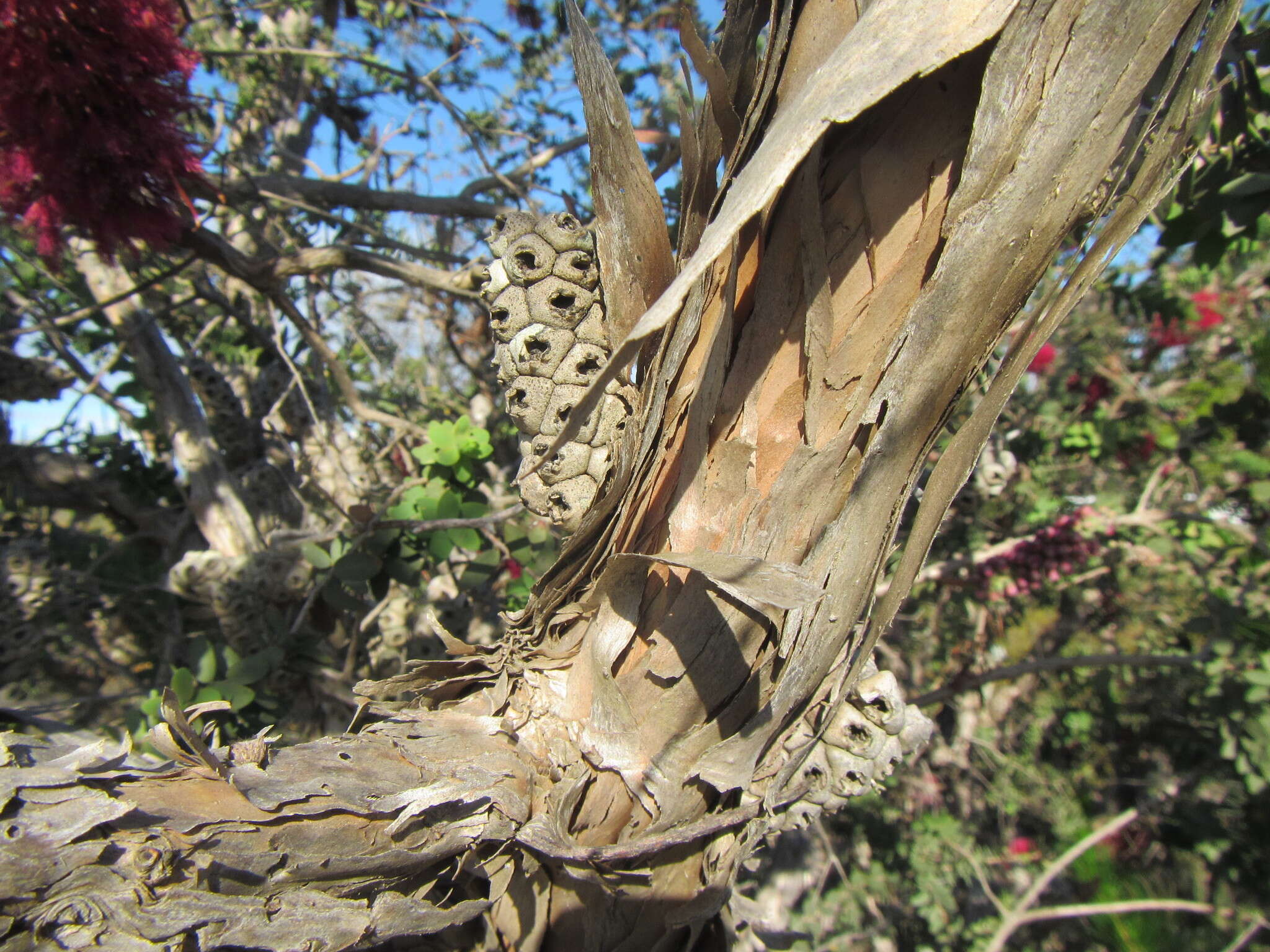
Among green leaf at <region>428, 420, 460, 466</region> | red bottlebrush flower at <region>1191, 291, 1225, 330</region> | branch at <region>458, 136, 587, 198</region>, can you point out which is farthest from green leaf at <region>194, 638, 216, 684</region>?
red bottlebrush flower at <region>1191, 291, 1225, 330</region>

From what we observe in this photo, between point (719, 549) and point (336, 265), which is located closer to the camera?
point (719, 549)

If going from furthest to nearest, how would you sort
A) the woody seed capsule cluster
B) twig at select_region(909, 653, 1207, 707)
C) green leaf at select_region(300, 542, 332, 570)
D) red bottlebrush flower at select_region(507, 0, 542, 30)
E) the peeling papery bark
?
red bottlebrush flower at select_region(507, 0, 542, 30) < twig at select_region(909, 653, 1207, 707) < green leaf at select_region(300, 542, 332, 570) < the woody seed capsule cluster < the peeling papery bark

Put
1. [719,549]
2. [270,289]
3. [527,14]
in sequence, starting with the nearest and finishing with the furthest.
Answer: [719,549] < [270,289] < [527,14]

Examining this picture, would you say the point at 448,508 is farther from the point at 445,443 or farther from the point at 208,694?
the point at 208,694

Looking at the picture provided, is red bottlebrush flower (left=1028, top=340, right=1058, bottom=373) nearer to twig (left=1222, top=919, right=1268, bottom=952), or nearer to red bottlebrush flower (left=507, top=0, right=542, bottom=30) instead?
twig (left=1222, top=919, right=1268, bottom=952)

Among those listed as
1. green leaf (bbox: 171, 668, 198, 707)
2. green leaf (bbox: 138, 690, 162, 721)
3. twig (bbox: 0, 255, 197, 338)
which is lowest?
green leaf (bbox: 138, 690, 162, 721)

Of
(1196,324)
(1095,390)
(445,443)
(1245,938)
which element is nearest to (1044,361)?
(1095,390)
